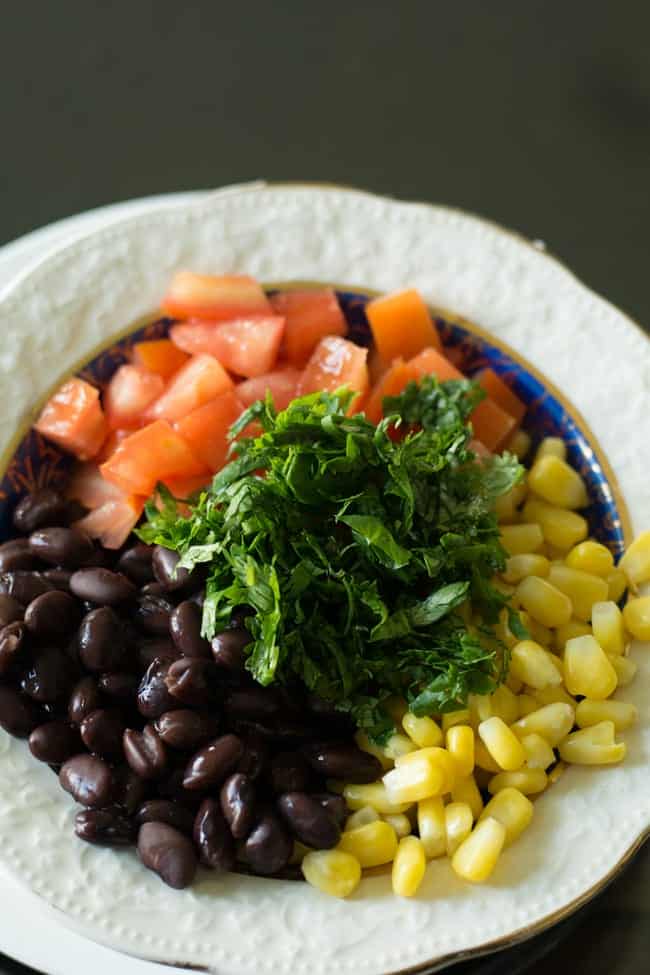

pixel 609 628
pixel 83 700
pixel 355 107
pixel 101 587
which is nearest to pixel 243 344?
pixel 101 587

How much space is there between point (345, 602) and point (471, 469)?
0.44m

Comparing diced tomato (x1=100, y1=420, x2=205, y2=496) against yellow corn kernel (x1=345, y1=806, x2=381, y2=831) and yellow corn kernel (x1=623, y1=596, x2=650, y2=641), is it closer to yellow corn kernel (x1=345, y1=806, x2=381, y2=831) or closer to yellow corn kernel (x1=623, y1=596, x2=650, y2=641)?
yellow corn kernel (x1=345, y1=806, x2=381, y2=831)

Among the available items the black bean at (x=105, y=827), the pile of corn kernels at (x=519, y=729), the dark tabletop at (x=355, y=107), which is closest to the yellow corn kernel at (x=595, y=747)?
the pile of corn kernels at (x=519, y=729)

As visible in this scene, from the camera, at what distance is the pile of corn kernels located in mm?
2074

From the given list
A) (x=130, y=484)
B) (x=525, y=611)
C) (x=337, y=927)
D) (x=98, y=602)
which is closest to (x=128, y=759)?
(x=98, y=602)

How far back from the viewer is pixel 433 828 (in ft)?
6.89

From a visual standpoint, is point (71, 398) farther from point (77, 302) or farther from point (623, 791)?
point (623, 791)

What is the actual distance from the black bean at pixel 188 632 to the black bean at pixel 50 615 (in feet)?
0.74

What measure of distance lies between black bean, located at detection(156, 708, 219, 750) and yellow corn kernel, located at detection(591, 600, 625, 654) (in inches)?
34.1

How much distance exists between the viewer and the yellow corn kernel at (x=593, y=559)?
242 centimetres

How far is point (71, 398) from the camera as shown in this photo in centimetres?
257

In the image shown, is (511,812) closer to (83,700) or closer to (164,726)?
(164,726)

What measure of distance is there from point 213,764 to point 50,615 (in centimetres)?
45

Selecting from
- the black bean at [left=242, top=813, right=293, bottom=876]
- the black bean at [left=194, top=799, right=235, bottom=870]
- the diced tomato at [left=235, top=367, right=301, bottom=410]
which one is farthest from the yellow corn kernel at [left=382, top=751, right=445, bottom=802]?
the diced tomato at [left=235, top=367, right=301, bottom=410]
